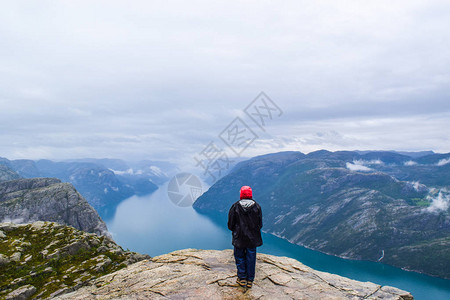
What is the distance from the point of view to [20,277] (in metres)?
25.9

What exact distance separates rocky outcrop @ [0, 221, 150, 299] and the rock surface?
908 centimetres

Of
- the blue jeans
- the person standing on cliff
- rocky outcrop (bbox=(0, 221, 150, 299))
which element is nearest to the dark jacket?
the person standing on cliff

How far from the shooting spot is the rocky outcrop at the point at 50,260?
79.0 feet

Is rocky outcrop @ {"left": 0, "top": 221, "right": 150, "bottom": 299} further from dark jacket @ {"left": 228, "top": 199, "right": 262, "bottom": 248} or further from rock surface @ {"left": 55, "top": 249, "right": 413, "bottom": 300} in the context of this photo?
dark jacket @ {"left": 228, "top": 199, "right": 262, "bottom": 248}

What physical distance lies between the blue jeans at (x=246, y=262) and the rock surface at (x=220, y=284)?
2.54ft

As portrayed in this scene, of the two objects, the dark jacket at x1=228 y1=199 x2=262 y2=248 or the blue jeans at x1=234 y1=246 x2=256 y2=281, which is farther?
the blue jeans at x1=234 y1=246 x2=256 y2=281

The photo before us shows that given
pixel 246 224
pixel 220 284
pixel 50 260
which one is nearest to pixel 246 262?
pixel 220 284

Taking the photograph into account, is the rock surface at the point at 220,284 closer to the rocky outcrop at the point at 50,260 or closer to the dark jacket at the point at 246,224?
the dark jacket at the point at 246,224

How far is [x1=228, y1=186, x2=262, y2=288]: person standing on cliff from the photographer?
14797mm

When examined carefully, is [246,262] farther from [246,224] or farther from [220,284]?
[246,224]

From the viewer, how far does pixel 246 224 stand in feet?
48.9

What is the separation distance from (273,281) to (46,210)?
240 metres

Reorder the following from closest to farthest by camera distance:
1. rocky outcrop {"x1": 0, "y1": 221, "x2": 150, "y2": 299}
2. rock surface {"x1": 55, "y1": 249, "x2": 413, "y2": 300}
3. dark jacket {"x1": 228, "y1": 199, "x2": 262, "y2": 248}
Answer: rock surface {"x1": 55, "y1": 249, "x2": 413, "y2": 300}
dark jacket {"x1": 228, "y1": 199, "x2": 262, "y2": 248}
rocky outcrop {"x1": 0, "y1": 221, "x2": 150, "y2": 299}

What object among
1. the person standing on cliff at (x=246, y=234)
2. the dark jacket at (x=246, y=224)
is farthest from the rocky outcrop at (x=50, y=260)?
the dark jacket at (x=246, y=224)
